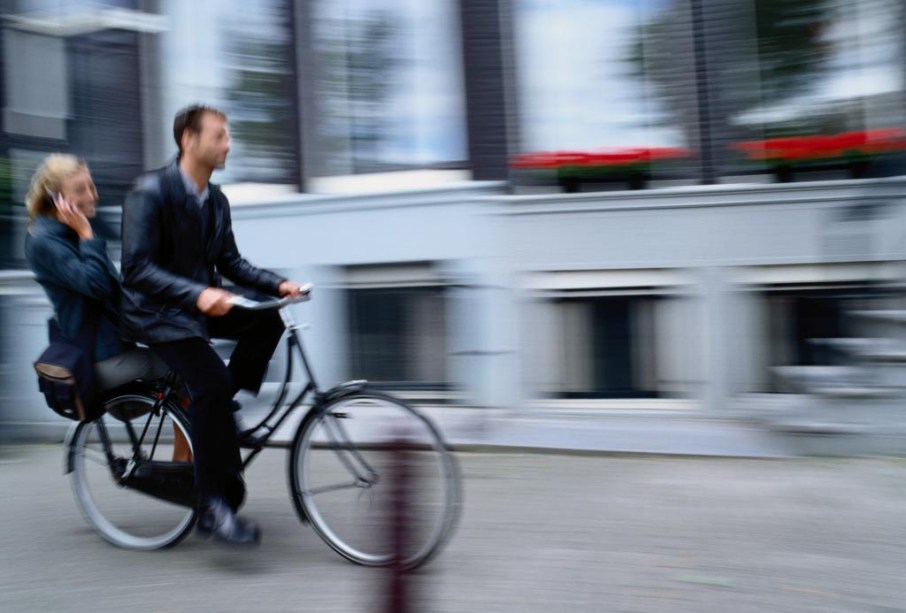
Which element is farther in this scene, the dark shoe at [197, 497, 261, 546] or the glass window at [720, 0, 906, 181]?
the glass window at [720, 0, 906, 181]

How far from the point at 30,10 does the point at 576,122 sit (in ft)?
15.6

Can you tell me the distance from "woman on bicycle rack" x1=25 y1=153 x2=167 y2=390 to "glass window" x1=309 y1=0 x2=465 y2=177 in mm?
3894

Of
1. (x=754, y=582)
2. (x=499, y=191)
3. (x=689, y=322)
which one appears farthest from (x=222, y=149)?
(x=689, y=322)

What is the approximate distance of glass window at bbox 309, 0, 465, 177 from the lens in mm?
7984

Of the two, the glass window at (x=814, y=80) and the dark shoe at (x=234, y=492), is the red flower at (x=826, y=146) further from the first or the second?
the dark shoe at (x=234, y=492)

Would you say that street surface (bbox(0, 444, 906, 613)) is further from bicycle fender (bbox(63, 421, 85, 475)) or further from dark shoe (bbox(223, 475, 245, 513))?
bicycle fender (bbox(63, 421, 85, 475))

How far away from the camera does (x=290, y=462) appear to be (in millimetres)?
4125

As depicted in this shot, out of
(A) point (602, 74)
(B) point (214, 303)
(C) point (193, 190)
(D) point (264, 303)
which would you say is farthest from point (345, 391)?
(A) point (602, 74)

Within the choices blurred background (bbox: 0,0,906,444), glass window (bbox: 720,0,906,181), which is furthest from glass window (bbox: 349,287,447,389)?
glass window (bbox: 720,0,906,181)

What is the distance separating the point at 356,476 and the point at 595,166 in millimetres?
4012

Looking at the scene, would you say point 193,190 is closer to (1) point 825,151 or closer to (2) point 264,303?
(2) point 264,303

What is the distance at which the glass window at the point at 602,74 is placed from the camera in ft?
24.5

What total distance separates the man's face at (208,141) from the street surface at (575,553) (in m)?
1.77

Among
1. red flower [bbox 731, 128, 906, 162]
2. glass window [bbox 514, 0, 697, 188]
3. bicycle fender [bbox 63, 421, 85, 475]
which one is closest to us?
bicycle fender [bbox 63, 421, 85, 475]
